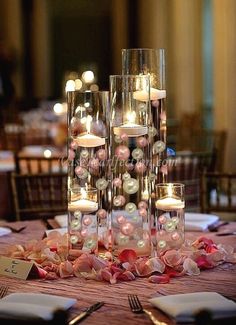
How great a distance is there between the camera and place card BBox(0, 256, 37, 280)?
2.33 metres

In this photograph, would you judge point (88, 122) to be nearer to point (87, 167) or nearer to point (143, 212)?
point (87, 167)

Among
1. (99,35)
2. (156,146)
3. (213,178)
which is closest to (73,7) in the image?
(99,35)

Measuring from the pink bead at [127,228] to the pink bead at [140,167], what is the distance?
0.56 feet

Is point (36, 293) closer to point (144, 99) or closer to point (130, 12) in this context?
point (144, 99)

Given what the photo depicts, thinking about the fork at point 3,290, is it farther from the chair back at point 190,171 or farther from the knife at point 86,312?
the chair back at point 190,171

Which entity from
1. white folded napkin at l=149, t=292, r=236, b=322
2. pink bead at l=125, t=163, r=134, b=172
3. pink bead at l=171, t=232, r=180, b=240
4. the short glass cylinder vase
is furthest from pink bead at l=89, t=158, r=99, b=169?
white folded napkin at l=149, t=292, r=236, b=322

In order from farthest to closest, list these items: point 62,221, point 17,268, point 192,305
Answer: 1. point 62,221
2. point 17,268
3. point 192,305

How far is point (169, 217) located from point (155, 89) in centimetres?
Answer: 42

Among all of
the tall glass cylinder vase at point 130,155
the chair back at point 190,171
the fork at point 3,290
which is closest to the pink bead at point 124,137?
the tall glass cylinder vase at point 130,155

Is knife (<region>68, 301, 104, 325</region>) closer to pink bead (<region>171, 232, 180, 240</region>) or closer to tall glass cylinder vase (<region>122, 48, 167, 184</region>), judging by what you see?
pink bead (<region>171, 232, 180, 240</region>)

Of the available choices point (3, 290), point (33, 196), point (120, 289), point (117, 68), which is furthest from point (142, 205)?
point (117, 68)

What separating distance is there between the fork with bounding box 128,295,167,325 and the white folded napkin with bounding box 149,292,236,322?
31mm

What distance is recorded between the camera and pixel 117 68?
15.4 metres

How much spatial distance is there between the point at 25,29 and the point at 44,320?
1465 cm
